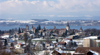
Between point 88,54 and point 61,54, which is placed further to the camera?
point 61,54

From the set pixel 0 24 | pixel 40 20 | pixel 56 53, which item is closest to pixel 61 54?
pixel 56 53

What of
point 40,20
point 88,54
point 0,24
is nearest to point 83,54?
point 88,54

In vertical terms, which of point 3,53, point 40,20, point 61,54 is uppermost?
point 3,53

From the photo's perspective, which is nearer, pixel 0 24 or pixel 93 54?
pixel 93 54

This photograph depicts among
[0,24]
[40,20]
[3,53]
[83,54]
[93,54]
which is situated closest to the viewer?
[3,53]

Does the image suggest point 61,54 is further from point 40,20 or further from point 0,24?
point 40,20

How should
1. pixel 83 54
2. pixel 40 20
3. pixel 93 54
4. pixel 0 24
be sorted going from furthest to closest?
pixel 40 20, pixel 0 24, pixel 83 54, pixel 93 54

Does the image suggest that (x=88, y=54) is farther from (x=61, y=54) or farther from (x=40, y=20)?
(x=40, y=20)

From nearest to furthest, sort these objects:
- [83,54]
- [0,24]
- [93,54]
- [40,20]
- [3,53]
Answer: [3,53] < [93,54] < [83,54] < [0,24] < [40,20]

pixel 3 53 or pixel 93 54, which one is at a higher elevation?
pixel 3 53
